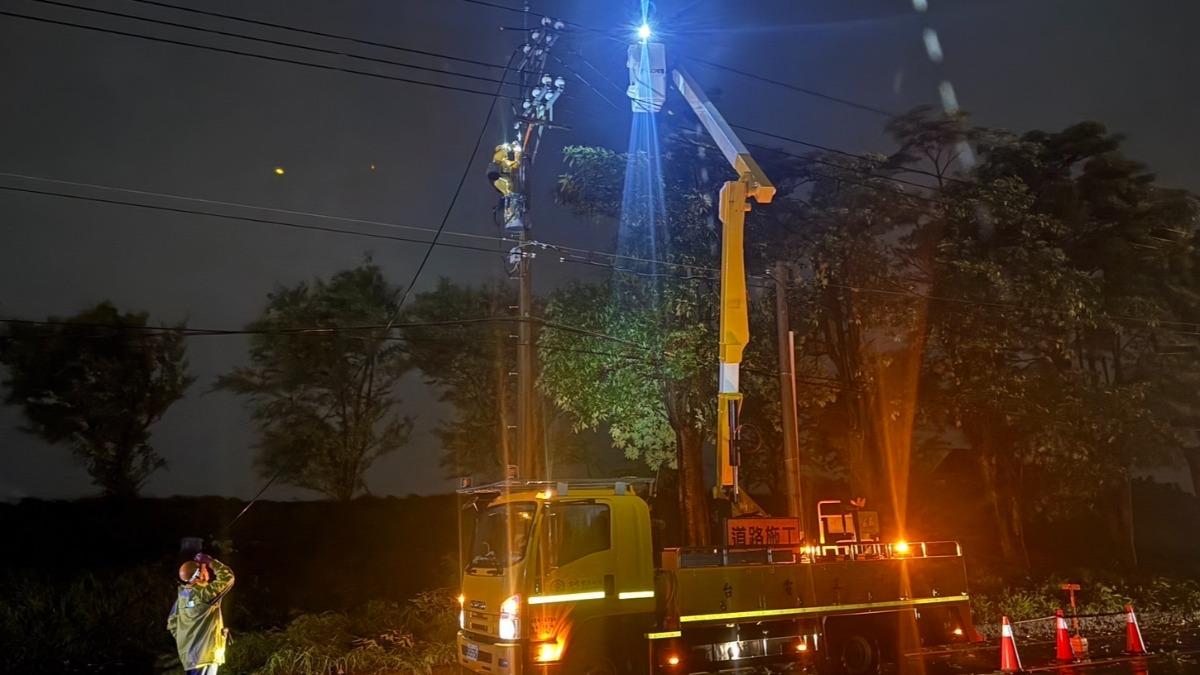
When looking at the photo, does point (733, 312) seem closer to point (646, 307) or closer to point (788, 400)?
point (788, 400)

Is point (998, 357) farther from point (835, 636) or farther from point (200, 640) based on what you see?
point (200, 640)

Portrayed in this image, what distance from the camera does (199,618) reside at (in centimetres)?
796

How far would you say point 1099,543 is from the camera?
31250 mm

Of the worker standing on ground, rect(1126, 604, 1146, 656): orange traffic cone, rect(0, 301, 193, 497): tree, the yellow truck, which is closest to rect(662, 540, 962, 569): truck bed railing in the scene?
the yellow truck

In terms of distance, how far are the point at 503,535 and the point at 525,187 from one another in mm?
7241

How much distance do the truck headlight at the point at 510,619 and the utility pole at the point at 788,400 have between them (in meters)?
6.79

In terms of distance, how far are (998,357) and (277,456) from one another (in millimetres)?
19532

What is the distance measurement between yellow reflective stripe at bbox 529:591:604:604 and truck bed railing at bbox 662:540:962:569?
1034 millimetres

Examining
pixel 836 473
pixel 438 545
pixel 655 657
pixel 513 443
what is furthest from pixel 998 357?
pixel 438 545

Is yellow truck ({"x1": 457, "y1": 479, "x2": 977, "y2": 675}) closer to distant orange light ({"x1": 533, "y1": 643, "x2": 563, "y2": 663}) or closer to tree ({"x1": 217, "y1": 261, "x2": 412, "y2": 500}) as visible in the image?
distant orange light ({"x1": 533, "y1": 643, "x2": 563, "y2": 663})

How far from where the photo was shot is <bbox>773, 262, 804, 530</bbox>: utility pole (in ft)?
45.2

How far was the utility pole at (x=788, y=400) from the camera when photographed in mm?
13766

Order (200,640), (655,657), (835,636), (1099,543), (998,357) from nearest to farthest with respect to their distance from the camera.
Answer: (200,640) → (655,657) → (835,636) → (998,357) → (1099,543)

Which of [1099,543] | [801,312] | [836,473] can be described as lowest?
[1099,543]
